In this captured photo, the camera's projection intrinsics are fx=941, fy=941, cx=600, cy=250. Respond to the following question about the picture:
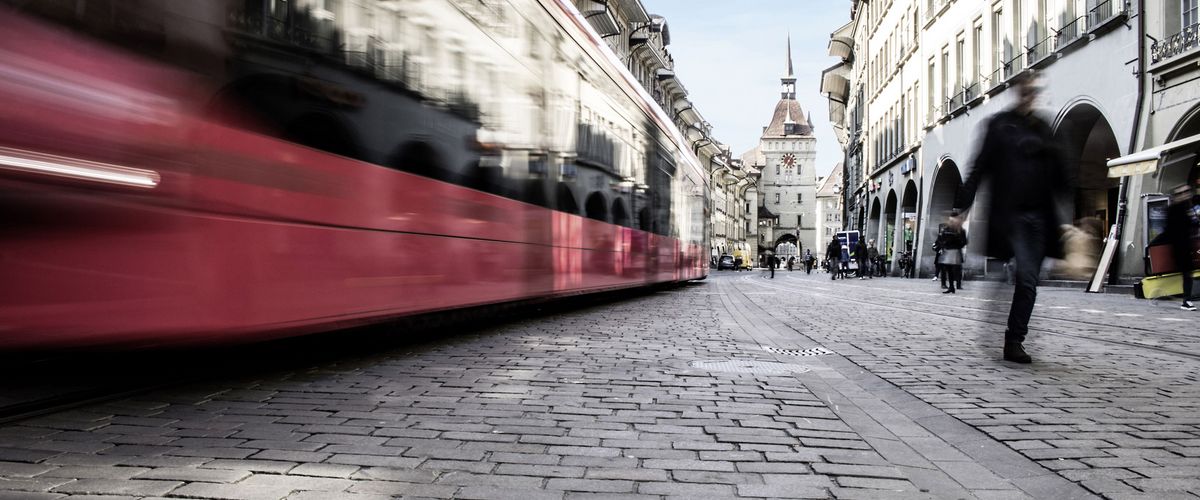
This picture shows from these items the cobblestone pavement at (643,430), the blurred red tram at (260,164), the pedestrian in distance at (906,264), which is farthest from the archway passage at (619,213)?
the pedestrian in distance at (906,264)

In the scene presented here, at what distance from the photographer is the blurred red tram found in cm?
384

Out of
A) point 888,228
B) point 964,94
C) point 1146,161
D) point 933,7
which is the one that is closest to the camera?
point 1146,161

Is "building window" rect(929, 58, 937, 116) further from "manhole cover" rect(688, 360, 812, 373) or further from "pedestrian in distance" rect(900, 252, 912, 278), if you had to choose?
"manhole cover" rect(688, 360, 812, 373)

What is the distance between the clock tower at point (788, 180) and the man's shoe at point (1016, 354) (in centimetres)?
13065

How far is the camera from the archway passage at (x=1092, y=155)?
23.4 m

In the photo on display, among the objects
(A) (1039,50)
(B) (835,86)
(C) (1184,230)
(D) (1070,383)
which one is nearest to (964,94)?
(A) (1039,50)

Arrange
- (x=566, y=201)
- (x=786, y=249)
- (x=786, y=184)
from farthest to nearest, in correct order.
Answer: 1. (x=786, y=249)
2. (x=786, y=184)
3. (x=566, y=201)

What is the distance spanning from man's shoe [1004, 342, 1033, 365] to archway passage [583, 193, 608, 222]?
5.53 m

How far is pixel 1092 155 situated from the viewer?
26641 mm

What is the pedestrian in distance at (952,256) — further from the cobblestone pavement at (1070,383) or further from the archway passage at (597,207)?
the archway passage at (597,207)

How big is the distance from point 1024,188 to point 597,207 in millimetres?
6093

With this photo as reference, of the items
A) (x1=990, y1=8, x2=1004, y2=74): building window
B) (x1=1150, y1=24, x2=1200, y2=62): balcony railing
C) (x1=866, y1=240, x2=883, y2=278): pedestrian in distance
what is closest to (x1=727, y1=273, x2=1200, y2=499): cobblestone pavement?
(x1=1150, y1=24, x2=1200, y2=62): balcony railing

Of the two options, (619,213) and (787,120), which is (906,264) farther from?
(787,120)

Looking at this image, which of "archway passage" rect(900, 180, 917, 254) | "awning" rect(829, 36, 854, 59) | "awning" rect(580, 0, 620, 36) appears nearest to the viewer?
"archway passage" rect(900, 180, 917, 254)
